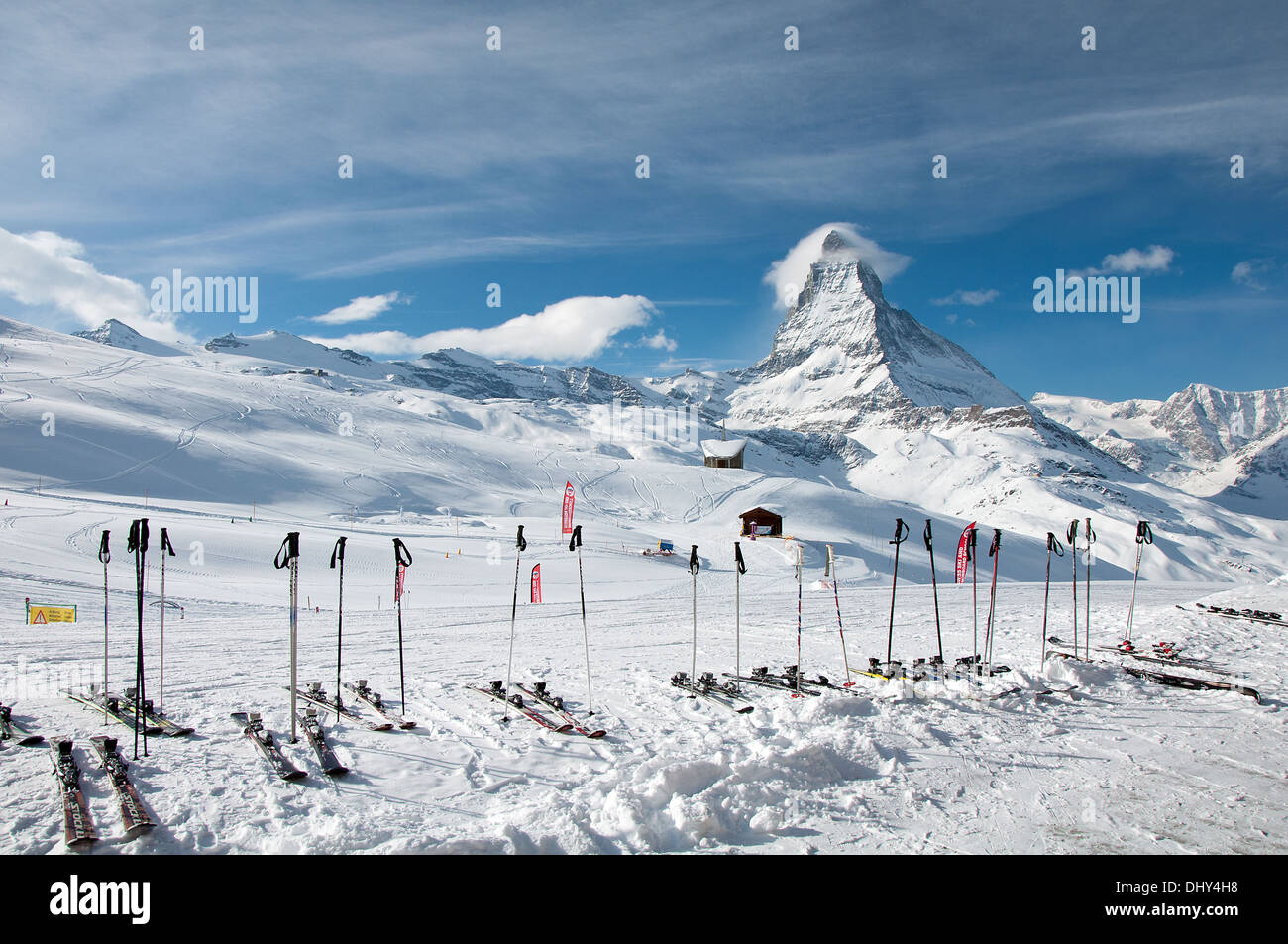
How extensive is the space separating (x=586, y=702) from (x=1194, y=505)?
604 ft

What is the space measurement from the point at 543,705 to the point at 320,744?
3.81 meters

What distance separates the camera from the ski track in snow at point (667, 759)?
6.94 meters

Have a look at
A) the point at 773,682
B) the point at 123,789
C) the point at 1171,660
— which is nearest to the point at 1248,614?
the point at 1171,660

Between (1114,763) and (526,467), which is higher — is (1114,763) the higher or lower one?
the lower one

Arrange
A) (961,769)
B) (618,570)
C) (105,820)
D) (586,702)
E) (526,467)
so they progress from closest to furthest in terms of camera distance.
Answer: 1. (105,820)
2. (961,769)
3. (586,702)
4. (618,570)
5. (526,467)

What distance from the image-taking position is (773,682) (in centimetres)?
1393

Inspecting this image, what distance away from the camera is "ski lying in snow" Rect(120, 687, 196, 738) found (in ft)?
31.6

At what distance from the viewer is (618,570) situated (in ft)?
125

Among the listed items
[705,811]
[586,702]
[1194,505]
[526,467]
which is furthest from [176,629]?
[1194,505]

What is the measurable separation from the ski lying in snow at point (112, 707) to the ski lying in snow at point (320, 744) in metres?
1.92

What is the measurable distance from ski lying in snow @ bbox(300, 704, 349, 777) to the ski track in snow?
0.17m

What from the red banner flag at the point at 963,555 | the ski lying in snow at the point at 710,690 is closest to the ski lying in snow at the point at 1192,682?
the red banner flag at the point at 963,555

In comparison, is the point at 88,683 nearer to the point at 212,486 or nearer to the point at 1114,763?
the point at 1114,763

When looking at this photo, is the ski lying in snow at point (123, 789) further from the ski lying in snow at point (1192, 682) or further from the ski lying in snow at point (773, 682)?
the ski lying in snow at point (1192, 682)
